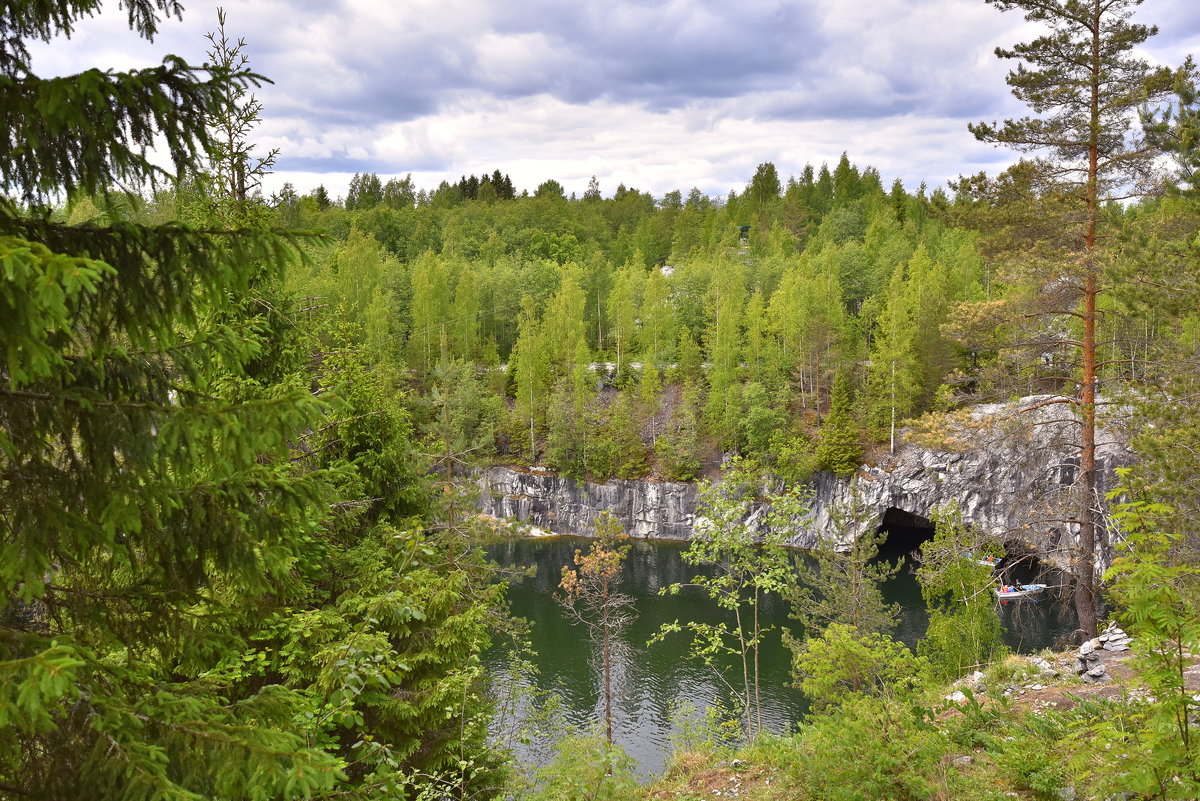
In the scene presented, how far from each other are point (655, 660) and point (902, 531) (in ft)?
71.4

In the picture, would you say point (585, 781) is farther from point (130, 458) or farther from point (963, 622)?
point (963, 622)

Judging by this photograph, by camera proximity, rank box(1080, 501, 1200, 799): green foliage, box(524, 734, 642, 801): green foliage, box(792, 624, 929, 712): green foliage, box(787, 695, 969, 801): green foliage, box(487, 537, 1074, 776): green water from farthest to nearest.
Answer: box(487, 537, 1074, 776): green water
box(792, 624, 929, 712): green foliage
box(524, 734, 642, 801): green foliage
box(787, 695, 969, 801): green foliage
box(1080, 501, 1200, 799): green foliage

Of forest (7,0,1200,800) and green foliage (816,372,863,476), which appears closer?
forest (7,0,1200,800)

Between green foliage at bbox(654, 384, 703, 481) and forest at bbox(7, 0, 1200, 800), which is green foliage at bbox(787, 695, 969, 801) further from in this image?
green foliage at bbox(654, 384, 703, 481)

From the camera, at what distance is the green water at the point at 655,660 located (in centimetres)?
1814

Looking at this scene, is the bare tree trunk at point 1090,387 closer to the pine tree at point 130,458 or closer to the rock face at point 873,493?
the rock face at point 873,493

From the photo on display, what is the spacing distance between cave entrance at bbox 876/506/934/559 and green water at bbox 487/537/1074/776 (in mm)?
4587

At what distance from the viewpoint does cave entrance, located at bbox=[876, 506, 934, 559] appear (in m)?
36.2

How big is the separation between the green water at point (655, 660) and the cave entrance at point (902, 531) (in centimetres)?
459

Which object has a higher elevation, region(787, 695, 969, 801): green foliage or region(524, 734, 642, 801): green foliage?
region(787, 695, 969, 801): green foliage

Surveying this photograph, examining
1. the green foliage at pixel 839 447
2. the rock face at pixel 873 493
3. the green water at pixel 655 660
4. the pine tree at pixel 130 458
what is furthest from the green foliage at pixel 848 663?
the green foliage at pixel 839 447

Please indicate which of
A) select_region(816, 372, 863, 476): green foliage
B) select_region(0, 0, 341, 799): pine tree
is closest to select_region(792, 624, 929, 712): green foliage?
select_region(0, 0, 341, 799): pine tree

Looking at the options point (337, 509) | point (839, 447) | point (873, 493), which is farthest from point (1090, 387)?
point (873, 493)

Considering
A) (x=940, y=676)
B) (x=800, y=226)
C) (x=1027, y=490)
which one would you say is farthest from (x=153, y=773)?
(x=800, y=226)
